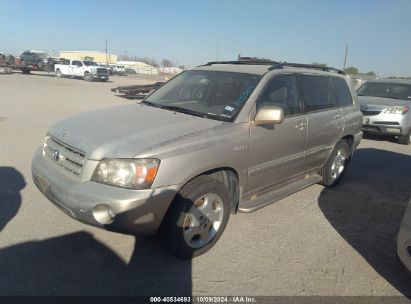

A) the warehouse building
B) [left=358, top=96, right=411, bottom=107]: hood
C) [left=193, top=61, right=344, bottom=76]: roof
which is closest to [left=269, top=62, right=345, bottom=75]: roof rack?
[left=193, top=61, right=344, bottom=76]: roof

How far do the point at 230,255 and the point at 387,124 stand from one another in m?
7.91

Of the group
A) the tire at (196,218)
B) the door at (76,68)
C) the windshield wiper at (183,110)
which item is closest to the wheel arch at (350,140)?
the windshield wiper at (183,110)

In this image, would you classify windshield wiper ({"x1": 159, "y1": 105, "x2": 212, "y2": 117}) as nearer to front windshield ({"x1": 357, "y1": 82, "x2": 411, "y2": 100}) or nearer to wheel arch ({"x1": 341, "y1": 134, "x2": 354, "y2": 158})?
wheel arch ({"x1": 341, "y1": 134, "x2": 354, "y2": 158})

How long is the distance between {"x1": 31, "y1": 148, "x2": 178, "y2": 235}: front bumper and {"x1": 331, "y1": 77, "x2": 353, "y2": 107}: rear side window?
3597mm

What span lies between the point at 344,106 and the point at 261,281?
3524 millimetres

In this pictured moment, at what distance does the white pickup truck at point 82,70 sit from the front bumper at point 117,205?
3027 cm

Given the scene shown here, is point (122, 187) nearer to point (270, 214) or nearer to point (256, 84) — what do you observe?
point (256, 84)

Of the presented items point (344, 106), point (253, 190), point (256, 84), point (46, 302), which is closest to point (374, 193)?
point (344, 106)

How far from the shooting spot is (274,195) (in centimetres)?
416

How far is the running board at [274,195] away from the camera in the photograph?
3.78m

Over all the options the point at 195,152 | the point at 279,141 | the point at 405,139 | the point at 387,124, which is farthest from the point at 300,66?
the point at 405,139

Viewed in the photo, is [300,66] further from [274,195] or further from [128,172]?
[128,172]

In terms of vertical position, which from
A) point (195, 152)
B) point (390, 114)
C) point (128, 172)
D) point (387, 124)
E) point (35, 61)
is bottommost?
point (387, 124)

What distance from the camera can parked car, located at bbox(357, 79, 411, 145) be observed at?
931cm
